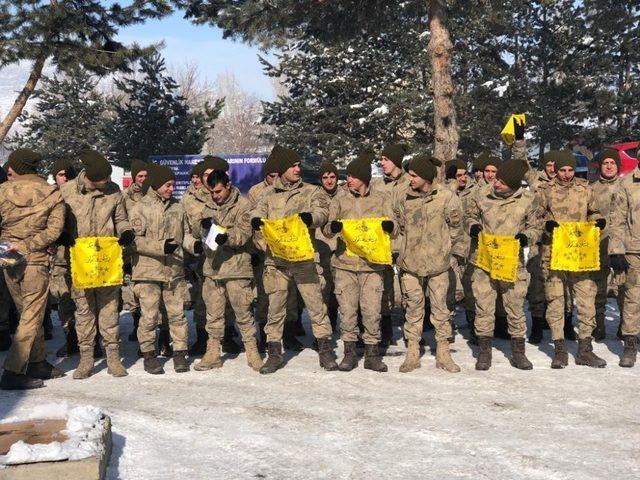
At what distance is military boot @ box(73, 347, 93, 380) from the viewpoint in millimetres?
7414

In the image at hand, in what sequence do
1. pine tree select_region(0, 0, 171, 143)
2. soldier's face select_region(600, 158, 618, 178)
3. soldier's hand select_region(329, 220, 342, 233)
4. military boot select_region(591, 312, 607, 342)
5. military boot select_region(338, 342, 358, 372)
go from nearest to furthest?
soldier's hand select_region(329, 220, 342, 233), military boot select_region(338, 342, 358, 372), soldier's face select_region(600, 158, 618, 178), military boot select_region(591, 312, 607, 342), pine tree select_region(0, 0, 171, 143)

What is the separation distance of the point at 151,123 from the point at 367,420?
69.4ft

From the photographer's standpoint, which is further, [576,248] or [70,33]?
[70,33]

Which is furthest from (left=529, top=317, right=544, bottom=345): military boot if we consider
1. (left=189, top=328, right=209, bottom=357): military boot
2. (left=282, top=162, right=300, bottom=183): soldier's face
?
(left=189, top=328, right=209, bottom=357): military boot

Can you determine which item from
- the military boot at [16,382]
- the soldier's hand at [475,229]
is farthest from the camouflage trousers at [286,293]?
the military boot at [16,382]

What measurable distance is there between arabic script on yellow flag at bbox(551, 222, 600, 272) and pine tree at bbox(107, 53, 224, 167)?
769 inches

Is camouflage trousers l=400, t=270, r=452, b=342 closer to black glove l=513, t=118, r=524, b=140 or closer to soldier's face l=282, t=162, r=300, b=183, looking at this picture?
soldier's face l=282, t=162, r=300, b=183

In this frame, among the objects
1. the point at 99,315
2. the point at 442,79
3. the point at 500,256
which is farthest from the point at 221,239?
the point at 442,79

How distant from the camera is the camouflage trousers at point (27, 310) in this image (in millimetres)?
6910

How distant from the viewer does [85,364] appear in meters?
7.46

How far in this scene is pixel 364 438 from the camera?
5.48m

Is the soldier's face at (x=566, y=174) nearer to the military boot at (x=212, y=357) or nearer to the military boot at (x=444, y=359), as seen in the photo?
the military boot at (x=444, y=359)

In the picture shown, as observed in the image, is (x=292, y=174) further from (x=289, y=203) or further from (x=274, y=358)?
(x=274, y=358)

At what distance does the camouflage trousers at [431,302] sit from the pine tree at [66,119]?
83.2 ft
